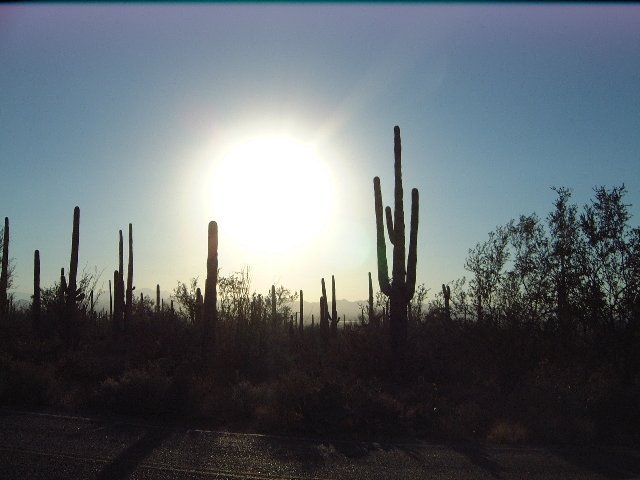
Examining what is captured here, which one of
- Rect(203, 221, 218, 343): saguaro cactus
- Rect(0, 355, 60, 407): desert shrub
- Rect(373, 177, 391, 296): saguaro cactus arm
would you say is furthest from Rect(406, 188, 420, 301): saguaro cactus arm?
Rect(0, 355, 60, 407): desert shrub

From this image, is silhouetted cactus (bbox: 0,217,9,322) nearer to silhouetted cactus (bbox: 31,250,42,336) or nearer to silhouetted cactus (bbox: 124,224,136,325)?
silhouetted cactus (bbox: 31,250,42,336)

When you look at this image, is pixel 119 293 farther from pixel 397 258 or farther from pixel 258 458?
pixel 258 458

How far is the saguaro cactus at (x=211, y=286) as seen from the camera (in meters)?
18.4

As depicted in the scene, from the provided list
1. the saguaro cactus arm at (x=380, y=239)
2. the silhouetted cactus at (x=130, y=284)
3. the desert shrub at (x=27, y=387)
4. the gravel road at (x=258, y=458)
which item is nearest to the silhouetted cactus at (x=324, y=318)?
the silhouetted cactus at (x=130, y=284)

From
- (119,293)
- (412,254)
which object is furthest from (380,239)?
(119,293)

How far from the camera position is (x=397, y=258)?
19.7m

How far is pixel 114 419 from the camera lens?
12.2 meters

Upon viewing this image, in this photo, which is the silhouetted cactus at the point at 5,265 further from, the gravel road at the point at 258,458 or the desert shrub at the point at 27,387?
the gravel road at the point at 258,458

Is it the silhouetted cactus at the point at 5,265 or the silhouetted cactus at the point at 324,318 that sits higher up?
the silhouetted cactus at the point at 5,265

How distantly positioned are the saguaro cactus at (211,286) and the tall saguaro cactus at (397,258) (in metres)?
5.22

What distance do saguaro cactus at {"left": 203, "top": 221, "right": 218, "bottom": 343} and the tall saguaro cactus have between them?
522cm

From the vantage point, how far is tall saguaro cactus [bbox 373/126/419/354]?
63.6ft

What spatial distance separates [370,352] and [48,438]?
38.7 ft

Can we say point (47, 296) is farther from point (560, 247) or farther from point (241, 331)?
point (560, 247)
